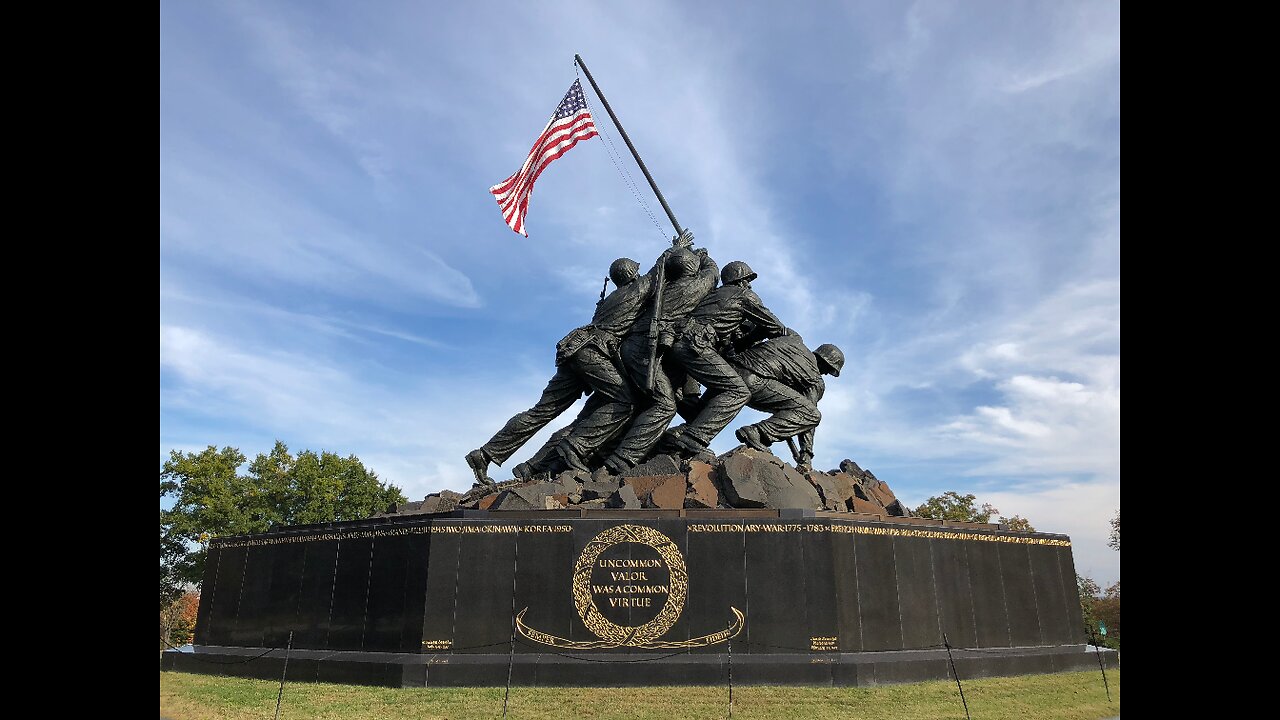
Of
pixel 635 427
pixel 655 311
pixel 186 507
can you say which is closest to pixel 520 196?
pixel 655 311

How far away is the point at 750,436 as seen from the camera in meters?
13.4

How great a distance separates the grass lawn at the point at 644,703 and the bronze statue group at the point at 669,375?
476cm

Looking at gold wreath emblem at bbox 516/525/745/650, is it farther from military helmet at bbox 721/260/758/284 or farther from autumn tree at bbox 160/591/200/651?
autumn tree at bbox 160/591/200/651

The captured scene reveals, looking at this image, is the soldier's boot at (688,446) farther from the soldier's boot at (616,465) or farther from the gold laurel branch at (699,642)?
the gold laurel branch at (699,642)

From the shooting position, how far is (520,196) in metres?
14.9

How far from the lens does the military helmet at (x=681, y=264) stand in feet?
46.0

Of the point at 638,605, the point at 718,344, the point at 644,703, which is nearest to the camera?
the point at 644,703

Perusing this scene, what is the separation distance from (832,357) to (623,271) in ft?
13.6

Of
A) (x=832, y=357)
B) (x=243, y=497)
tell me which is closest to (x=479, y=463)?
(x=832, y=357)

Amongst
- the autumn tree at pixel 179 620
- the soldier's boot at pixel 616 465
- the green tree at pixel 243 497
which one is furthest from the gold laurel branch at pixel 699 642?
the autumn tree at pixel 179 620

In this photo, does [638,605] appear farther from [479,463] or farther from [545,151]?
[545,151]

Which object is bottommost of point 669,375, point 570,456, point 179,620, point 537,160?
point 179,620

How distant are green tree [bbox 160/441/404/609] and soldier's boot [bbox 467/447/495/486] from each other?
23095 mm

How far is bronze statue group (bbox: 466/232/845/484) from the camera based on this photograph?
13.3 m
